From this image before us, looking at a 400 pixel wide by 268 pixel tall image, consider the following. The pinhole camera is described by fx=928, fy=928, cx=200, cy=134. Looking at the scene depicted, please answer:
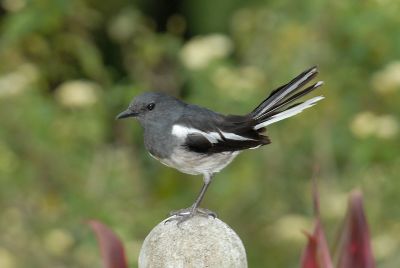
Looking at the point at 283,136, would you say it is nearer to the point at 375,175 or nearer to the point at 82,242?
the point at 375,175

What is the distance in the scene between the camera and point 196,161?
2.63 metres

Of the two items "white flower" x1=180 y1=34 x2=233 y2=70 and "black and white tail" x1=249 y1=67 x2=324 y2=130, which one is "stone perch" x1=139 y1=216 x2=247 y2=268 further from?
"white flower" x1=180 y1=34 x2=233 y2=70

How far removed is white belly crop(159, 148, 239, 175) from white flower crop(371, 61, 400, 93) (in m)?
2.12

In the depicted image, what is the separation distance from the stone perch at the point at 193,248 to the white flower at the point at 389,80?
2728mm

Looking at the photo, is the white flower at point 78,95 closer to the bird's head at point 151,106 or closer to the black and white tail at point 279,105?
the bird's head at point 151,106

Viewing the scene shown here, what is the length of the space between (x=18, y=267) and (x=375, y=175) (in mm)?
1909

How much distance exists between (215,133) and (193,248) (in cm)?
59

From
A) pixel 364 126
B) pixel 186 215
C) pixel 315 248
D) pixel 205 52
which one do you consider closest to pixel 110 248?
pixel 186 215

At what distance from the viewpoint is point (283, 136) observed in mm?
5242

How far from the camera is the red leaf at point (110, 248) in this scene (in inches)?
85.4

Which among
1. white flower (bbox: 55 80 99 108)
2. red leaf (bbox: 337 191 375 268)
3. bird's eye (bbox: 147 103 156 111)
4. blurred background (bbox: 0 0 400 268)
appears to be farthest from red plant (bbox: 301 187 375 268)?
white flower (bbox: 55 80 99 108)

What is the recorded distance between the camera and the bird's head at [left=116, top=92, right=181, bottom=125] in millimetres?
2545

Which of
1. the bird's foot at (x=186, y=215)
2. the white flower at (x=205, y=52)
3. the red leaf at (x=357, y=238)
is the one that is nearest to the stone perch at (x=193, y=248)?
the bird's foot at (x=186, y=215)

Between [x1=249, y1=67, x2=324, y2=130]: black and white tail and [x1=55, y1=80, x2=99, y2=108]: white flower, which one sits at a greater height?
[x1=55, y1=80, x2=99, y2=108]: white flower
